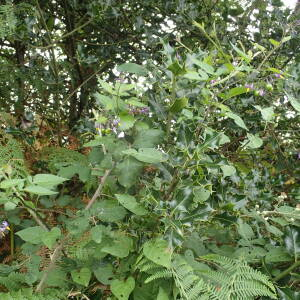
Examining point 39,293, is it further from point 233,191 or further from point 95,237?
point 233,191

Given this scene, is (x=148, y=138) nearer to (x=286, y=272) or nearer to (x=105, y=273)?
(x=105, y=273)

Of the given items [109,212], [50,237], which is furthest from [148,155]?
[50,237]

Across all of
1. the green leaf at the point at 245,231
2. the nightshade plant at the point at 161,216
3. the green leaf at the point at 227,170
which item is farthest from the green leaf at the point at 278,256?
the green leaf at the point at 227,170

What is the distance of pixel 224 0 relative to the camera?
2521 millimetres

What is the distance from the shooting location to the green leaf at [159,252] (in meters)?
0.91

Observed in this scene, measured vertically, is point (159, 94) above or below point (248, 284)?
above

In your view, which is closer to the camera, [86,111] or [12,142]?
[12,142]

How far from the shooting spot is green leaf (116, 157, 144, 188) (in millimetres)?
1062

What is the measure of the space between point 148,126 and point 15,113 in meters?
1.45

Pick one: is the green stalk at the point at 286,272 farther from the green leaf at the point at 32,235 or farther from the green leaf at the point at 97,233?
the green leaf at the point at 32,235

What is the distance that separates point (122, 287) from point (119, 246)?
0.34 feet

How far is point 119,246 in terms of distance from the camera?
1.04 m

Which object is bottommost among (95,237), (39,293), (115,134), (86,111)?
(86,111)

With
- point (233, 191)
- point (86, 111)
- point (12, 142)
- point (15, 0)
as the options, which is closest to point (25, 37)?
point (15, 0)
